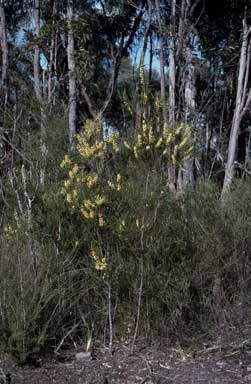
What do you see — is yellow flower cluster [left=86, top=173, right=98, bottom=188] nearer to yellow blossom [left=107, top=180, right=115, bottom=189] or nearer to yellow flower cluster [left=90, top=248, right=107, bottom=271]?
yellow blossom [left=107, top=180, right=115, bottom=189]

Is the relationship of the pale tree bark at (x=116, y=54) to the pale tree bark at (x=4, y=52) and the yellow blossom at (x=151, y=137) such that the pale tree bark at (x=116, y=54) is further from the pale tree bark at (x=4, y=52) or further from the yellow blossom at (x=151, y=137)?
the yellow blossom at (x=151, y=137)

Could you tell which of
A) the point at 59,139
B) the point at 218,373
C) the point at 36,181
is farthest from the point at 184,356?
the point at 59,139

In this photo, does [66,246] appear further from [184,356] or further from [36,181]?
[184,356]

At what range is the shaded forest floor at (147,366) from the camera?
446 cm

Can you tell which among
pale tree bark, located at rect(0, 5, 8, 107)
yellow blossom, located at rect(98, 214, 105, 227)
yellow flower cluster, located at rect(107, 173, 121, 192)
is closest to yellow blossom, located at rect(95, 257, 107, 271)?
yellow blossom, located at rect(98, 214, 105, 227)

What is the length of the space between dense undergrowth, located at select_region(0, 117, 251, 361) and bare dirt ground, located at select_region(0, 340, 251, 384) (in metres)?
0.21

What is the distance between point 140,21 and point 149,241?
8.14 m

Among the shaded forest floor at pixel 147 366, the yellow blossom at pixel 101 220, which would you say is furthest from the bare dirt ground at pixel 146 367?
the yellow blossom at pixel 101 220

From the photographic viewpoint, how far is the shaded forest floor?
4.46 metres

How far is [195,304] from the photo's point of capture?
17.3 ft

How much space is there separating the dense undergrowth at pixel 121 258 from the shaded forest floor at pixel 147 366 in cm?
20

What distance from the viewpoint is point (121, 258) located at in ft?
17.1

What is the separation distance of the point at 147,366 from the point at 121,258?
1.06 metres

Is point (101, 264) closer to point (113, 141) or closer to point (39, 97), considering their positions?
point (113, 141)
